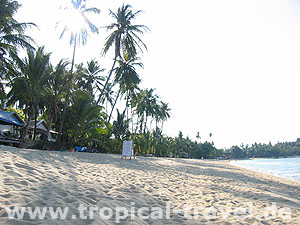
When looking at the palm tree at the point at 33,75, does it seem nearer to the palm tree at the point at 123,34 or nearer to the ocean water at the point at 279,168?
the palm tree at the point at 123,34

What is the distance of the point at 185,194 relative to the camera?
4027 mm

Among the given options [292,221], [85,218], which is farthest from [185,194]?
[85,218]

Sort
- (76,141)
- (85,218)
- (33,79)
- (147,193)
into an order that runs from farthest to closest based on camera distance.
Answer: (76,141), (33,79), (147,193), (85,218)

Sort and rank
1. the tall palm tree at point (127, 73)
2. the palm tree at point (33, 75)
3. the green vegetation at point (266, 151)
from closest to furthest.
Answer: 1. the palm tree at point (33, 75)
2. the tall palm tree at point (127, 73)
3. the green vegetation at point (266, 151)

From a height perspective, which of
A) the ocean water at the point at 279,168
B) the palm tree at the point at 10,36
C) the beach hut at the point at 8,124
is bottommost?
the ocean water at the point at 279,168

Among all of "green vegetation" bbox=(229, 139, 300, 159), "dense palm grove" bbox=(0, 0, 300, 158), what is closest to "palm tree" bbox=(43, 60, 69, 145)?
"dense palm grove" bbox=(0, 0, 300, 158)

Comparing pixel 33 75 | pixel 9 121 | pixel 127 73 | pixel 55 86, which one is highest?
pixel 127 73

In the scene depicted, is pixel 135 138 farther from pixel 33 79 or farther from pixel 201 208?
pixel 201 208

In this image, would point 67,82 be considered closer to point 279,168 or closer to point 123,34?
point 123,34

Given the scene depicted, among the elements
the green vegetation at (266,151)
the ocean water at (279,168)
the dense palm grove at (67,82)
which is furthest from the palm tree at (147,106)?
the green vegetation at (266,151)

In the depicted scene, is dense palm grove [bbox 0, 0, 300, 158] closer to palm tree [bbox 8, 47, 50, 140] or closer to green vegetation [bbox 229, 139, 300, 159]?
palm tree [bbox 8, 47, 50, 140]


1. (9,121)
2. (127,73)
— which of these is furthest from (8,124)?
(127,73)

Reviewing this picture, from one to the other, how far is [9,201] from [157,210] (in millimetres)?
1856

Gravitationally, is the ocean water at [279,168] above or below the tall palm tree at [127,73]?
below
